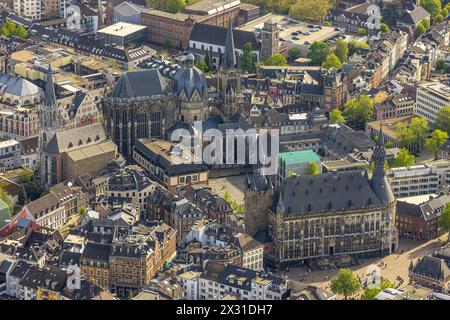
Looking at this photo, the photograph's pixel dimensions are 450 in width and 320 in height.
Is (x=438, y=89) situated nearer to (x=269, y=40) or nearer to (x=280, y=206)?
(x=269, y=40)

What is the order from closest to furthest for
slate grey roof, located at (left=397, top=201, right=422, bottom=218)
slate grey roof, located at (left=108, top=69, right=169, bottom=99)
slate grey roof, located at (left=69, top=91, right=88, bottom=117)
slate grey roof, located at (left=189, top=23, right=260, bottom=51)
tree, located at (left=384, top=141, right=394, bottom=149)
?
slate grey roof, located at (left=397, top=201, right=422, bottom=218) < slate grey roof, located at (left=108, top=69, right=169, bottom=99) < tree, located at (left=384, top=141, right=394, bottom=149) < slate grey roof, located at (left=69, top=91, right=88, bottom=117) < slate grey roof, located at (left=189, top=23, right=260, bottom=51)

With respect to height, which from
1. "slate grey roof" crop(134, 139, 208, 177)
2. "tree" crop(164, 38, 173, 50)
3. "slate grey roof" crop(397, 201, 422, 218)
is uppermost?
"slate grey roof" crop(397, 201, 422, 218)

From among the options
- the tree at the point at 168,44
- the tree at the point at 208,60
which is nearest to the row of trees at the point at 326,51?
the tree at the point at 208,60

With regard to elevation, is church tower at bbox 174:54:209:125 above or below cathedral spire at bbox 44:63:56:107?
below

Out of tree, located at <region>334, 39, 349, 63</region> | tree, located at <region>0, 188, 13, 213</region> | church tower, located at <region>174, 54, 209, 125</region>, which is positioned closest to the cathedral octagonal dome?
church tower, located at <region>174, 54, 209, 125</region>

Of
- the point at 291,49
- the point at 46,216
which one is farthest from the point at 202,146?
the point at 291,49

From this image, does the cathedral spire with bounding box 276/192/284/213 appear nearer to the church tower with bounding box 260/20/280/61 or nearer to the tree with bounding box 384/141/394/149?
the tree with bounding box 384/141/394/149

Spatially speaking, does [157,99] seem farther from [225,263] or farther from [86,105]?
[225,263]

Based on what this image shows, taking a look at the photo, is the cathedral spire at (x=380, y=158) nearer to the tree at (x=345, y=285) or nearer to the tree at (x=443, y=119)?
the tree at (x=345, y=285)
